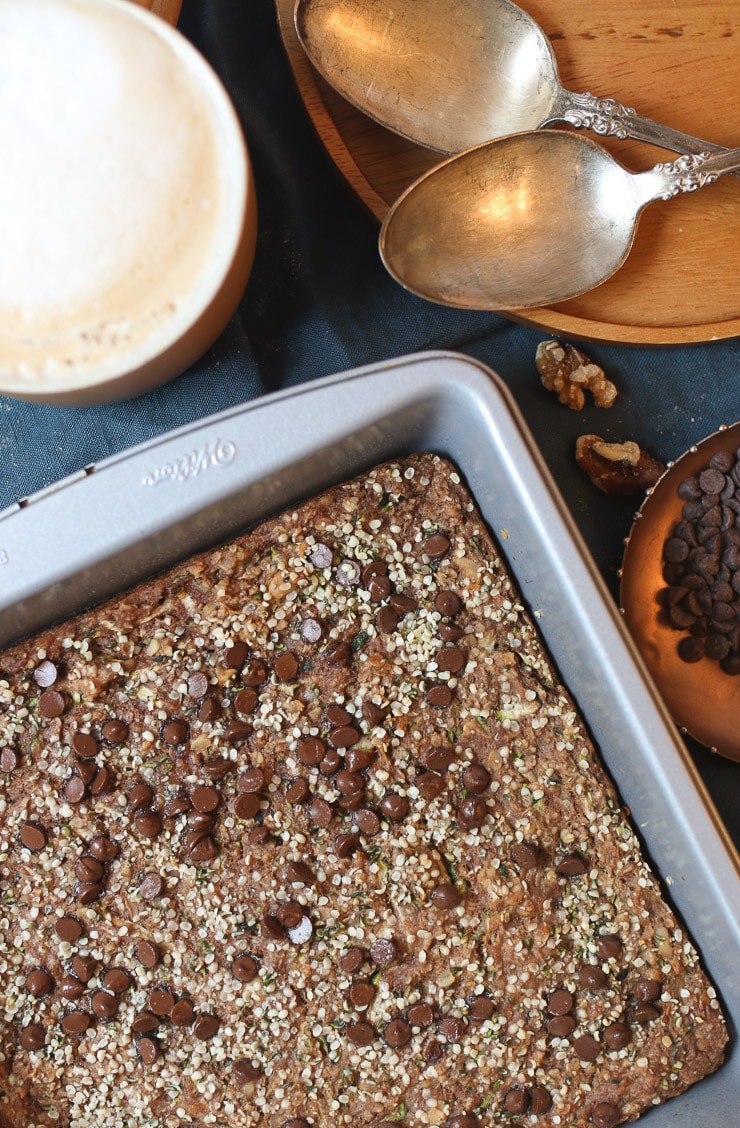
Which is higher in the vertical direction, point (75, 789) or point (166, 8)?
point (166, 8)

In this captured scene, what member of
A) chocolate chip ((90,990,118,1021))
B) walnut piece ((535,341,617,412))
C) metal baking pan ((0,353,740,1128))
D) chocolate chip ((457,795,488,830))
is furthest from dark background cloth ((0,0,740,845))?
chocolate chip ((90,990,118,1021))

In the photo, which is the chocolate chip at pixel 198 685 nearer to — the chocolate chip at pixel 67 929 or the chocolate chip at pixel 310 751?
the chocolate chip at pixel 310 751

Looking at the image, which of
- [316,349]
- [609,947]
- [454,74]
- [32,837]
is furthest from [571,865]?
[454,74]

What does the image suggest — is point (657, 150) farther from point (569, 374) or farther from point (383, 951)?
point (383, 951)

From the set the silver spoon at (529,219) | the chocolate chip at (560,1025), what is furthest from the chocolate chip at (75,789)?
the silver spoon at (529,219)

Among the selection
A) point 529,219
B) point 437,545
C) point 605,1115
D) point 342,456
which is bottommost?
point 605,1115

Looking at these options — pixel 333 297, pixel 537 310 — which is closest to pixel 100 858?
pixel 333 297

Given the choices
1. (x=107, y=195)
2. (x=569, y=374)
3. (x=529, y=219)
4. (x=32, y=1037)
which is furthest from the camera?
(x=569, y=374)
